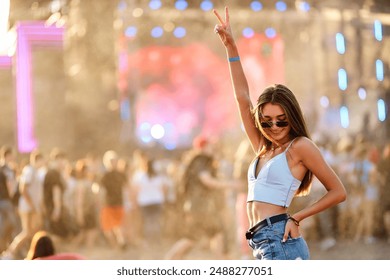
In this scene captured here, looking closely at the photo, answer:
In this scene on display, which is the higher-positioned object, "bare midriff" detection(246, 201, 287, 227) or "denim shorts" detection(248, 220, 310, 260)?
"bare midriff" detection(246, 201, 287, 227)

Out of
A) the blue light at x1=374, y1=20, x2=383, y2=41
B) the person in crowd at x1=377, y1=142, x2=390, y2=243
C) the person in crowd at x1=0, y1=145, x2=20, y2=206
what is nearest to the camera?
the person in crowd at x1=0, y1=145, x2=20, y2=206

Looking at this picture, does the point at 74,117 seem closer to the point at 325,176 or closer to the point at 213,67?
the point at 213,67

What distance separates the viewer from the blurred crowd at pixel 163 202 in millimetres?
6824

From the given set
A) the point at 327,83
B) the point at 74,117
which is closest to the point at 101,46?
the point at 74,117

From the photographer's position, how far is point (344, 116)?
40.1 feet

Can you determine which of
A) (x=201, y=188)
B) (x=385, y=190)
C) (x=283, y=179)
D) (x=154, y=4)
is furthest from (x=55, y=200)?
(x=283, y=179)

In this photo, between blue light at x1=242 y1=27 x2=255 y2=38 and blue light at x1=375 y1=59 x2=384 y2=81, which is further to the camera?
blue light at x1=242 y1=27 x2=255 y2=38

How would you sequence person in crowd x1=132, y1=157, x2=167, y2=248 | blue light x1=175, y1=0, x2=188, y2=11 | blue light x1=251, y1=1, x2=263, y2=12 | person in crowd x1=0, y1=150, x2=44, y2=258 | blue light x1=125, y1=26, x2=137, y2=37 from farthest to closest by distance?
1. blue light x1=125, y1=26, x2=137, y2=37
2. blue light x1=175, y1=0, x2=188, y2=11
3. blue light x1=251, y1=1, x2=263, y2=12
4. person in crowd x1=132, y1=157, x2=167, y2=248
5. person in crowd x1=0, y1=150, x2=44, y2=258

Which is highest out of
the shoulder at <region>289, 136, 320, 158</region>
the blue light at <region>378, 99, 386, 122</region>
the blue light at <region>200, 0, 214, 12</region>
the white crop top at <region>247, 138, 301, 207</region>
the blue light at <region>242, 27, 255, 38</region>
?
the blue light at <region>200, 0, 214, 12</region>

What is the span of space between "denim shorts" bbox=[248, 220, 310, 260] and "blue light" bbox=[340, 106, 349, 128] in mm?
9241

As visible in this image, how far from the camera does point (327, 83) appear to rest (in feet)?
41.8

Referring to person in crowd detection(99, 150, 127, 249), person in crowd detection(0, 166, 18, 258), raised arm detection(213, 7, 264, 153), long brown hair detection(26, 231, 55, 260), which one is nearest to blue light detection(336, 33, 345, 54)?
person in crowd detection(99, 150, 127, 249)

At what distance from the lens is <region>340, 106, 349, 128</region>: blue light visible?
12.0 meters

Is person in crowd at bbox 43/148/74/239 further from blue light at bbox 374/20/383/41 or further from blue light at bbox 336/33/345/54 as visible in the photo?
blue light at bbox 336/33/345/54
